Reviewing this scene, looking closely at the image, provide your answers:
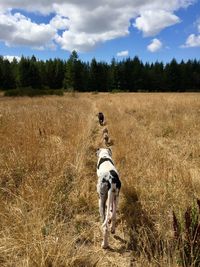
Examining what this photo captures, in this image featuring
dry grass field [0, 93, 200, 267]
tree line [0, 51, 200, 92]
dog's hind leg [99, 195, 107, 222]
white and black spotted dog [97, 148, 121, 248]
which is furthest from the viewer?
tree line [0, 51, 200, 92]

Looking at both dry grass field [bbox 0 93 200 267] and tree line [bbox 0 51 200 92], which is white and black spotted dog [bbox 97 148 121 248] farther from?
tree line [bbox 0 51 200 92]

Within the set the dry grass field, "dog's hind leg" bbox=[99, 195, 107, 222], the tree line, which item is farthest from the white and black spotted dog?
the tree line

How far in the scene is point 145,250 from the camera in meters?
3.19

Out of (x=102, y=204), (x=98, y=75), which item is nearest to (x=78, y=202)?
(x=102, y=204)

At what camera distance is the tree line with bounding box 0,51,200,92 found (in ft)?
207

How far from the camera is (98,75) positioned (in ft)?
228

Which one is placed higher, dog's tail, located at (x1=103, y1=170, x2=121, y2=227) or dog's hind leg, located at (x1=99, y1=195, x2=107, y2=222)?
dog's tail, located at (x1=103, y1=170, x2=121, y2=227)

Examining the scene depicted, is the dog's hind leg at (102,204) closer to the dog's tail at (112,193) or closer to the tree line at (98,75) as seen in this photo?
the dog's tail at (112,193)

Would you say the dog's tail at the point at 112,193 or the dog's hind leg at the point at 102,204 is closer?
the dog's tail at the point at 112,193

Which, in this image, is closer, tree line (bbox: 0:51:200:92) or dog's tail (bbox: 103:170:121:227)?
dog's tail (bbox: 103:170:121:227)

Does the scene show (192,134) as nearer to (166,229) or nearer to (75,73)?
(166,229)

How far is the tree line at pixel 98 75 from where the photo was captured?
63.2 m

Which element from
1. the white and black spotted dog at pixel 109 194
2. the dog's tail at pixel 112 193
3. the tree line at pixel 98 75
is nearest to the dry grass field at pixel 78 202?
the white and black spotted dog at pixel 109 194

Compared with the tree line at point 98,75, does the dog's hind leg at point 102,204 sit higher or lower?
lower
